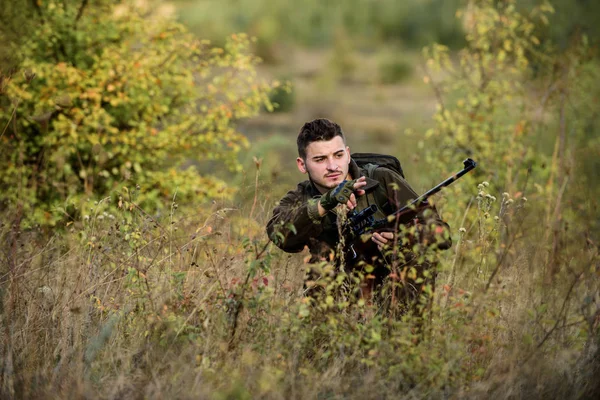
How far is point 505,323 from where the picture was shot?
3.79m

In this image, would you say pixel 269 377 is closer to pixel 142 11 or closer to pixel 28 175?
pixel 28 175

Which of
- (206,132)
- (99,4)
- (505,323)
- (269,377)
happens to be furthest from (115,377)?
(99,4)

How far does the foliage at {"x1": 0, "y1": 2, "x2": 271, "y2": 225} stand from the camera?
260 inches

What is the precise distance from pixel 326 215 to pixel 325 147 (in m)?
0.38

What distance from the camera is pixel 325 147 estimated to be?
3.90 metres

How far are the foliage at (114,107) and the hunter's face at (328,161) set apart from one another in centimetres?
293

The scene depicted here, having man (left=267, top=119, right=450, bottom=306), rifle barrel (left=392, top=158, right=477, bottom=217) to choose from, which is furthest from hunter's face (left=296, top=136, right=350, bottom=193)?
rifle barrel (left=392, top=158, right=477, bottom=217)

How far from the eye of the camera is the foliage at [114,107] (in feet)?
21.7

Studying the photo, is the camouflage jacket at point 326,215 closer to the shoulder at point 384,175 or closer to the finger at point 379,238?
the shoulder at point 384,175

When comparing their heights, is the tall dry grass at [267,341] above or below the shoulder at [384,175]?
below

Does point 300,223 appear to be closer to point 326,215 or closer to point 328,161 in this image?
point 326,215

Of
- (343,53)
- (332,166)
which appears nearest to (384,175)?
(332,166)

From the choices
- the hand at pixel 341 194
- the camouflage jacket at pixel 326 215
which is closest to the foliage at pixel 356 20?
the camouflage jacket at pixel 326 215

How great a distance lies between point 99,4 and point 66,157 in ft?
5.71
